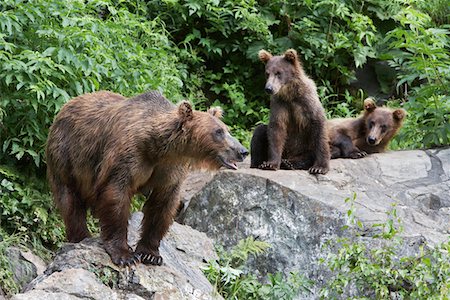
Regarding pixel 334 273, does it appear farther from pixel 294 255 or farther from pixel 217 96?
pixel 217 96

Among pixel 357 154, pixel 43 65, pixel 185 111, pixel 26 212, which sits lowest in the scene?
pixel 26 212

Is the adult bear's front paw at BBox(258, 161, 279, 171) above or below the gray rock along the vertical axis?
above

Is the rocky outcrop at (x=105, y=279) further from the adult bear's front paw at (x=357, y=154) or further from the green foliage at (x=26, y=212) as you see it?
the adult bear's front paw at (x=357, y=154)

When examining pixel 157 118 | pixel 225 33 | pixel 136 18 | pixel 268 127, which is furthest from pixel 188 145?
pixel 225 33

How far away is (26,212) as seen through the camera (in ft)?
25.3

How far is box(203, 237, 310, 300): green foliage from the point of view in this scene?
282 inches

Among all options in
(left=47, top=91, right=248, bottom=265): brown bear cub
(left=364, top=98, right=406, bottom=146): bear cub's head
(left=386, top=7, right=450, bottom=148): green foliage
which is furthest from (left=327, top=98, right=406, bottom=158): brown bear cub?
(left=47, top=91, right=248, bottom=265): brown bear cub

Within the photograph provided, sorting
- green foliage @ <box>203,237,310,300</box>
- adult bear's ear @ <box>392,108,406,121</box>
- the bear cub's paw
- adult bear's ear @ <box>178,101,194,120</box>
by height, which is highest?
adult bear's ear @ <box>178,101,194,120</box>

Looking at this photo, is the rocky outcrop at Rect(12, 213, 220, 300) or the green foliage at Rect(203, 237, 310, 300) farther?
the green foliage at Rect(203, 237, 310, 300)

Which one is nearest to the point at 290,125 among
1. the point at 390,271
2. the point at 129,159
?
the point at 390,271

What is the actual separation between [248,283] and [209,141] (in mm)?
1719

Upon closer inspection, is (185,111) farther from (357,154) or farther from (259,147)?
(357,154)

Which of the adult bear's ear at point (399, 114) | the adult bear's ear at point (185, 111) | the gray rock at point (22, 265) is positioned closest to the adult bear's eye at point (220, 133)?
the adult bear's ear at point (185, 111)

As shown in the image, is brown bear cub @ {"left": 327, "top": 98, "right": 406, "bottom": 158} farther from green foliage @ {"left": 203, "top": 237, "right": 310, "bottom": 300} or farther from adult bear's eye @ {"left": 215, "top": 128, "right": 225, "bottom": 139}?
adult bear's eye @ {"left": 215, "top": 128, "right": 225, "bottom": 139}
